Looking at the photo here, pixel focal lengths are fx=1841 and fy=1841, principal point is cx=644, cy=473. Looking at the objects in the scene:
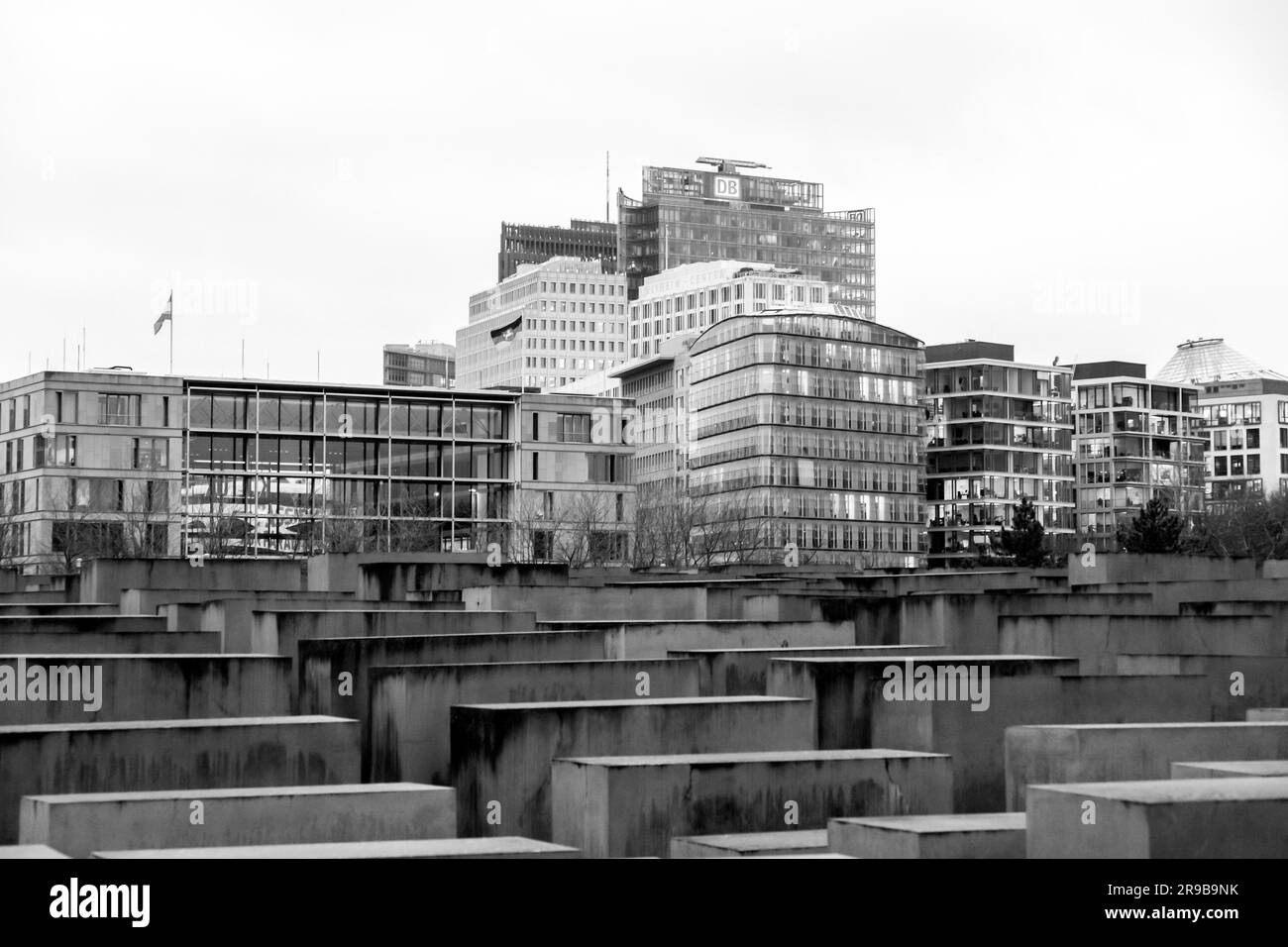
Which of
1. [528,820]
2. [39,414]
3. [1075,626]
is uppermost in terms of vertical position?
[39,414]

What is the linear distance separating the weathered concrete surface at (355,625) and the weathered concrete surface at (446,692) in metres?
2.96

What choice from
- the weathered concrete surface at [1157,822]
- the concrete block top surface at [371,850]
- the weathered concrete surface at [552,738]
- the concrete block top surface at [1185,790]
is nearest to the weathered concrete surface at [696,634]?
the weathered concrete surface at [552,738]

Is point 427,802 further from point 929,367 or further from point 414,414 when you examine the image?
point 929,367

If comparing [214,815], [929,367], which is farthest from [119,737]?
[929,367]

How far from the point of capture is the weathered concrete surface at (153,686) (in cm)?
1566

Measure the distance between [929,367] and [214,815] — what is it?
420 ft

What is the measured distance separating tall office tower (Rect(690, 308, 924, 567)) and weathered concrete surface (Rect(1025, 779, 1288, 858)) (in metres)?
104

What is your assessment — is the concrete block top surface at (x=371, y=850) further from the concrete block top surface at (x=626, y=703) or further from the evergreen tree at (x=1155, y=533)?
the evergreen tree at (x=1155, y=533)

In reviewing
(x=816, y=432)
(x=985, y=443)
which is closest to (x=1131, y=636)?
(x=816, y=432)

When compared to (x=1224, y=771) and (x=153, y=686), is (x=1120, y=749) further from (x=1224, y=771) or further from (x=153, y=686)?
(x=153, y=686)

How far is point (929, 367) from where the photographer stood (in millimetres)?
135875

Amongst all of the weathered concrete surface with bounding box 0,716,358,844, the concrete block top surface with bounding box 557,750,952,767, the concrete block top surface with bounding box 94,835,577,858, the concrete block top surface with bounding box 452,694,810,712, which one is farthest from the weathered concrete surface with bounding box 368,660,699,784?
the concrete block top surface with bounding box 94,835,577,858

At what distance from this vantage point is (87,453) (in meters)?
91.1
